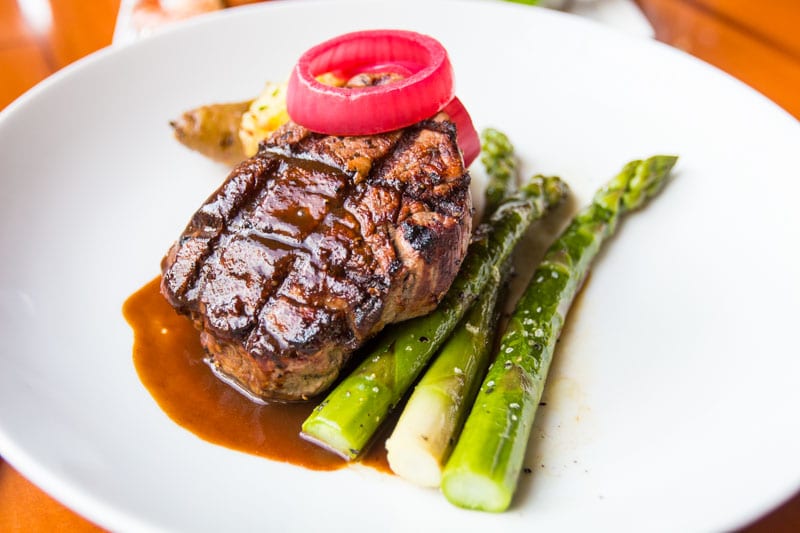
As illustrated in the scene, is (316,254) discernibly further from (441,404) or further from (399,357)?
(441,404)

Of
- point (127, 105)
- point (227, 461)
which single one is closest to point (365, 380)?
point (227, 461)

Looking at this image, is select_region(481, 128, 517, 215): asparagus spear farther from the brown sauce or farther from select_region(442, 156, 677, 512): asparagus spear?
the brown sauce

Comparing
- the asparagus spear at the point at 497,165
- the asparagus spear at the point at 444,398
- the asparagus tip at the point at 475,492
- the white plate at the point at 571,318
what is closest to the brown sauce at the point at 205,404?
the white plate at the point at 571,318

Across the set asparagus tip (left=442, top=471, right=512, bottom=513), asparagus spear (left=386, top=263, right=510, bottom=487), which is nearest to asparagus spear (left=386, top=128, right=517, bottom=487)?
asparagus spear (left=386, top=263, right=510, bottom=487)

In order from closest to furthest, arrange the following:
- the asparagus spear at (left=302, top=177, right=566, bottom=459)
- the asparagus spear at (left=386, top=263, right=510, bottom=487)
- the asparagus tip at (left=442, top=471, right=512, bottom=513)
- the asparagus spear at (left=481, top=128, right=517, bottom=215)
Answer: the asparagus tip at (left=442, top=471, right=512, bottom=513)
the asparagus spear at (left=386, top=263, right=510, bottom=487)
the asparagus spear at (left=302, top=177, right=566, bottom=459)
the asparagus spear at (left=481, top=128, right=517, bottom=215)

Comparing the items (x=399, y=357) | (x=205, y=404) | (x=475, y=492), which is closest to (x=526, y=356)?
(x=399, y=357)
